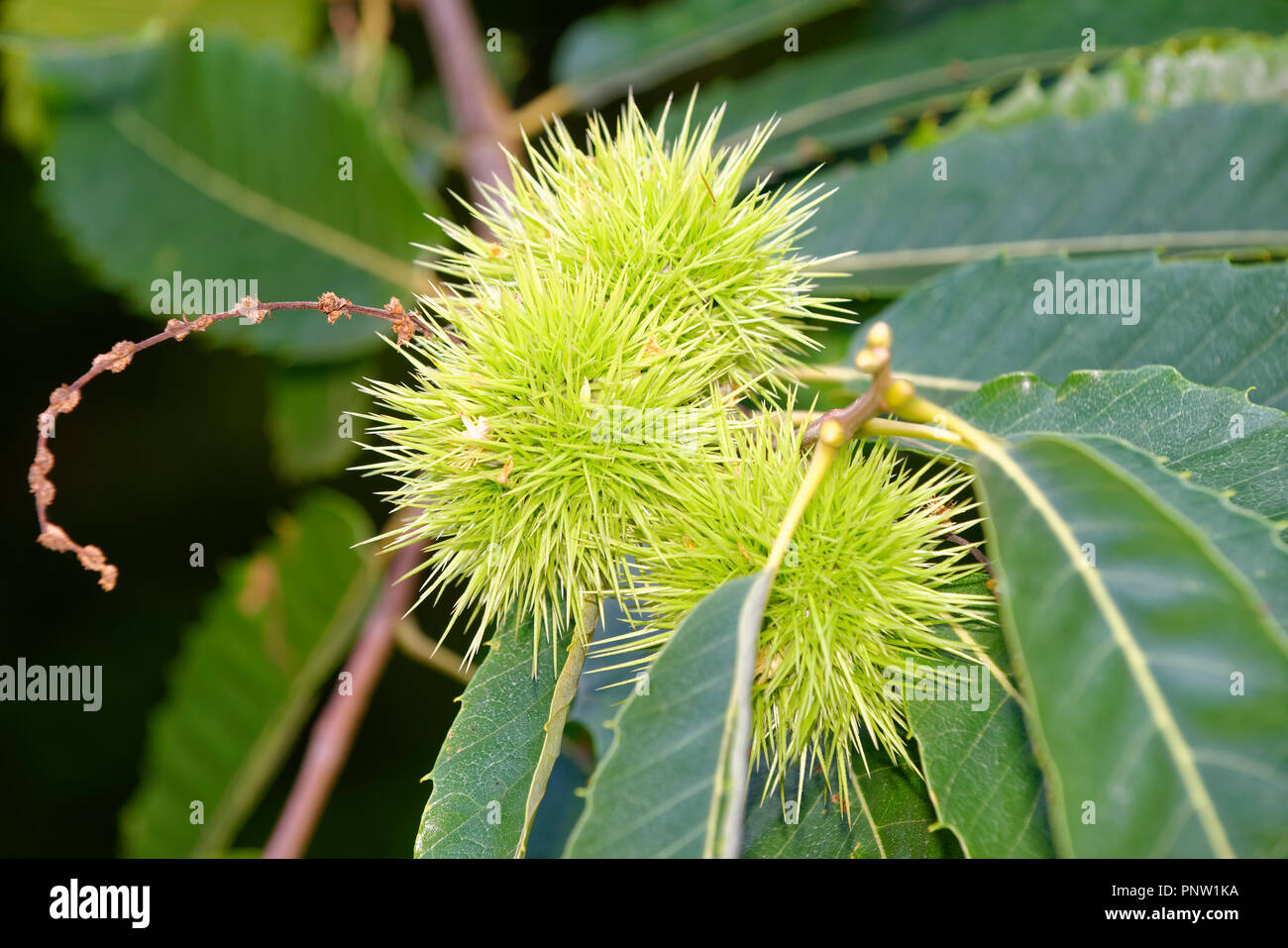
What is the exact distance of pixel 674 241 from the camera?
106cm

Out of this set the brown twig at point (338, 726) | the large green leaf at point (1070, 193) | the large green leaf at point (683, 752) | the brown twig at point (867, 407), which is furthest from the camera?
the brown twig at point (338, 726)

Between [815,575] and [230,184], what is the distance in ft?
5.23

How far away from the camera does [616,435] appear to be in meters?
0.96

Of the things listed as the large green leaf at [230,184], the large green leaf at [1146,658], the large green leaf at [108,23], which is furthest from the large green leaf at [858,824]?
the large green leaf at [108,23]

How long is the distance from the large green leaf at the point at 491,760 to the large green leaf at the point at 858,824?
0.95 feet

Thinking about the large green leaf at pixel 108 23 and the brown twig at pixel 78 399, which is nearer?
the brown twig at pixel 78 399

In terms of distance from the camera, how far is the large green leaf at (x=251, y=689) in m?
2.07

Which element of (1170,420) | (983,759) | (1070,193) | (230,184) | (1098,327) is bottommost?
(983,759)

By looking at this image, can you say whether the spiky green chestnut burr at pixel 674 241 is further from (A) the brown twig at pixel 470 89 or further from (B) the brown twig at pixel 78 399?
(A) the brown twig at pixel 470 89

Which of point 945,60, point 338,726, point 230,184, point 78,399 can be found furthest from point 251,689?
point 945,60

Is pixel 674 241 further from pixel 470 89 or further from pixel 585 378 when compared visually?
pixel 470 89

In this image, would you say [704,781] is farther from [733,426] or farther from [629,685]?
[629,685]

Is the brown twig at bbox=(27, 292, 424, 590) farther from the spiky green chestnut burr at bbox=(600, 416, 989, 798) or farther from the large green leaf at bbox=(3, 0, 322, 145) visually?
the large green leaf at bbox=(3, 0, 322, 145)

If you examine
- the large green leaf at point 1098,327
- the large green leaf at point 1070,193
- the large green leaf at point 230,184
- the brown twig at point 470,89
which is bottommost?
the large green leaf at point 1098,327
